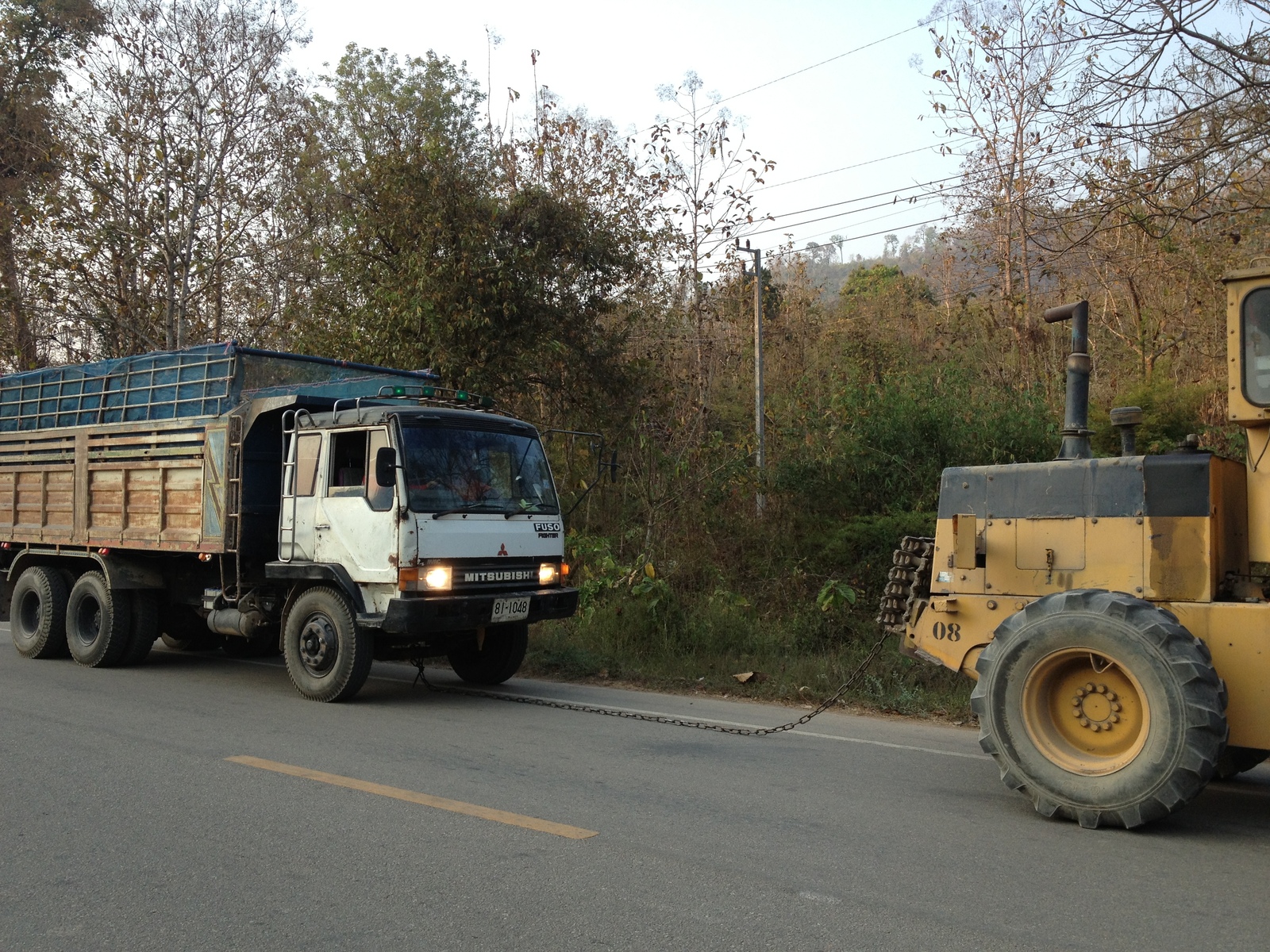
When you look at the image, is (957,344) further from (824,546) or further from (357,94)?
(357,94)

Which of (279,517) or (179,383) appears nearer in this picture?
(279,517)

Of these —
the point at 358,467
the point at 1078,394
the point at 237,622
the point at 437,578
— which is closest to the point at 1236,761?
the point at 1078,394

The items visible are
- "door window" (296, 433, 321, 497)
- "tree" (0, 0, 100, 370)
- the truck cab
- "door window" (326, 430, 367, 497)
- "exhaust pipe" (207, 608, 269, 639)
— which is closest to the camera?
the truck cab

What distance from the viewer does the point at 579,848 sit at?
498 centimetres

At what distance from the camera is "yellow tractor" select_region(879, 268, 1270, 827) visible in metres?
5.23

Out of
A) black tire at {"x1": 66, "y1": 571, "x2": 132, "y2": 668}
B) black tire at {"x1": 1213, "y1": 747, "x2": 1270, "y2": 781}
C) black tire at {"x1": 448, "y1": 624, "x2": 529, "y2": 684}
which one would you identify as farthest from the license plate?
black tire at {"x1": 1213, "y1": 747, "x2": 1270, "y2": 781}

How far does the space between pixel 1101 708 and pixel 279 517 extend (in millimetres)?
7288

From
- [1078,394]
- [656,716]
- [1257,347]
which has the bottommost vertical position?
[656,716]

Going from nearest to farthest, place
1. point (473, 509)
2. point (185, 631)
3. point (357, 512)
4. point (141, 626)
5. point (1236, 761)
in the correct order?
point (1236, 761) < point (357, 512) < point (473, 509) < point (141, 626) < point (185, 631)

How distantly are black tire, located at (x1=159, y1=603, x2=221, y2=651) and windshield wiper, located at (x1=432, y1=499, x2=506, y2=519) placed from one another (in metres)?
3.88

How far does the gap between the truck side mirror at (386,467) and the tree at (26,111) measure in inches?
522

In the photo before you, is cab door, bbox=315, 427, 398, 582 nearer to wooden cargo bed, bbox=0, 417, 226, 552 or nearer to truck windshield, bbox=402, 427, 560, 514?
truck windshield, bbox=402, 427, 560, 514

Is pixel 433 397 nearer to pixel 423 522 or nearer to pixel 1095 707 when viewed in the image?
pixel 423 522

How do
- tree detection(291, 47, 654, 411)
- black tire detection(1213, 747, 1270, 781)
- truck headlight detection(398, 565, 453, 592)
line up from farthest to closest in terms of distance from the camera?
tree detection(291, 47, 654, 411) < truck headlight detection(398, 565, 453, 592) < black tire detection(1213, 747, 1270, 781)
